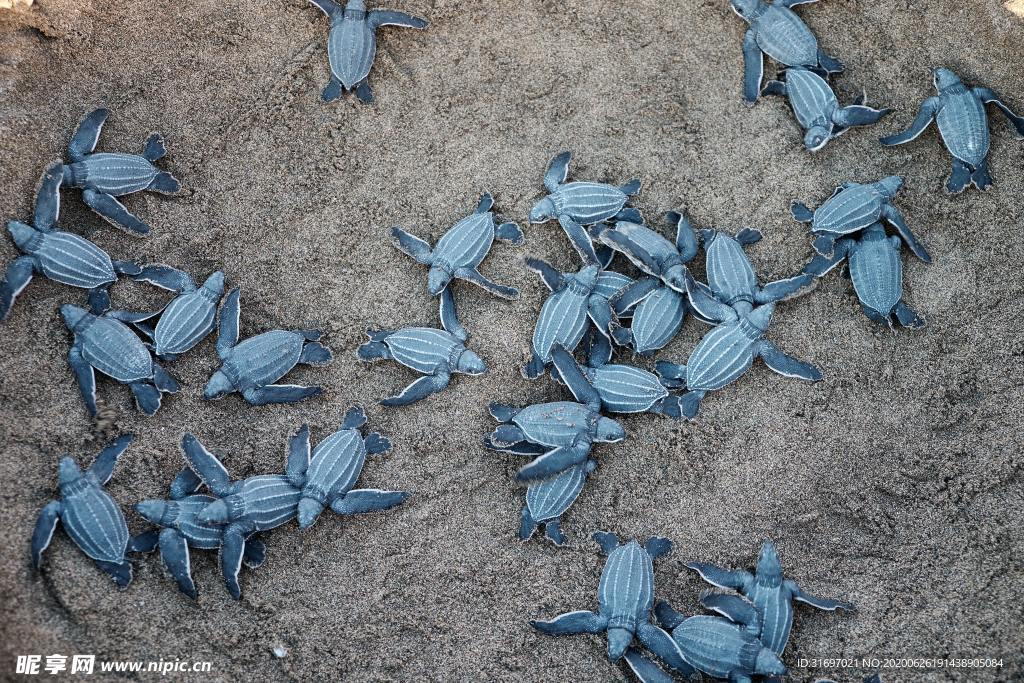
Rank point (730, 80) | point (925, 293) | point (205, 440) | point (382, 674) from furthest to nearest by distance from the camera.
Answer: point (730, 80) < point (925, 293) < point (205, 440) < point (382, 674)

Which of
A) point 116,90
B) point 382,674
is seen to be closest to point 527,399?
point 382,674

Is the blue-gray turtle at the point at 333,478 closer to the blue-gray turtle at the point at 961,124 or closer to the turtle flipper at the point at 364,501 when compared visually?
the turtle flipper at the point at 364,501

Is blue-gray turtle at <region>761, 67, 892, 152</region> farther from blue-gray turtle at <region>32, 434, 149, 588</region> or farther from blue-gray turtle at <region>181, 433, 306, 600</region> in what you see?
blue-gray turtle at <region>32, 434, 149, 588</region>

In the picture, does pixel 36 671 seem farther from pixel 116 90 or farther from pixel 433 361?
pixel 116 90

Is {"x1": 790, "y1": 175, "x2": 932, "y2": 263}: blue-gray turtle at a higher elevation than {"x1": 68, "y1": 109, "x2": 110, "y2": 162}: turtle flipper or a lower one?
lower

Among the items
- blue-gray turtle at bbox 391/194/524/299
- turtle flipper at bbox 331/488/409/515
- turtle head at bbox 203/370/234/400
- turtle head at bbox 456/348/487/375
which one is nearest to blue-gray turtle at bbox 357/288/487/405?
turtle head at bbox 456/348/487/375

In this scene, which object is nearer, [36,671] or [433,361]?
[36,671]
